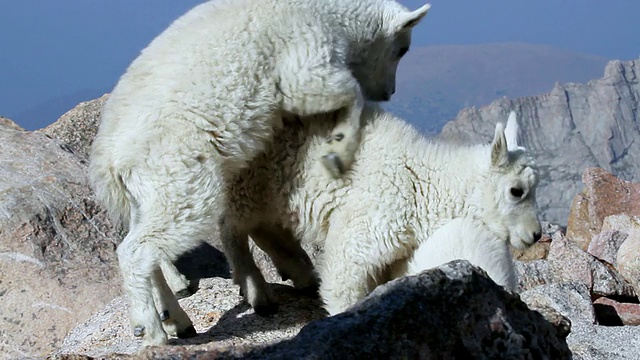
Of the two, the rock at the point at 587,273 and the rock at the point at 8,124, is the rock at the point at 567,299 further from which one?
the rock at the point at 8,124

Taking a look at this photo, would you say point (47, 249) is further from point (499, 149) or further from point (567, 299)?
point (567, 299)

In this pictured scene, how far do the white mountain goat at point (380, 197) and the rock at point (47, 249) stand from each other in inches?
100

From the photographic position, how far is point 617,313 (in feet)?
33.2

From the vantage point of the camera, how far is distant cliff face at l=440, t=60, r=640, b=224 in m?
170

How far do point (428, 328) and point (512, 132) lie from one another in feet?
12.2

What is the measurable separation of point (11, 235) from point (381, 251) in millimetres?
4706

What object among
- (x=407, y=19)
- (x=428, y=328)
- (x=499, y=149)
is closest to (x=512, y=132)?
(x=499, y=149)

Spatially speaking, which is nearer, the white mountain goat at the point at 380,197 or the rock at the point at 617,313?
the white mountain goat at the point at 380,197

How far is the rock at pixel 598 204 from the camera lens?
15930mm

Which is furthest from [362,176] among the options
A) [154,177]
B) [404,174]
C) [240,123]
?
[154,177]

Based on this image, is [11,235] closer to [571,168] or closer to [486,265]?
[486,265]

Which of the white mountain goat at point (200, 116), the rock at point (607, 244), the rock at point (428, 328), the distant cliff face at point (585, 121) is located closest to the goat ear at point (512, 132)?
the white mountain goat at point (200, 116)

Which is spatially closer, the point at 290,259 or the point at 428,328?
the point at 428,328

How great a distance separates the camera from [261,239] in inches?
325
